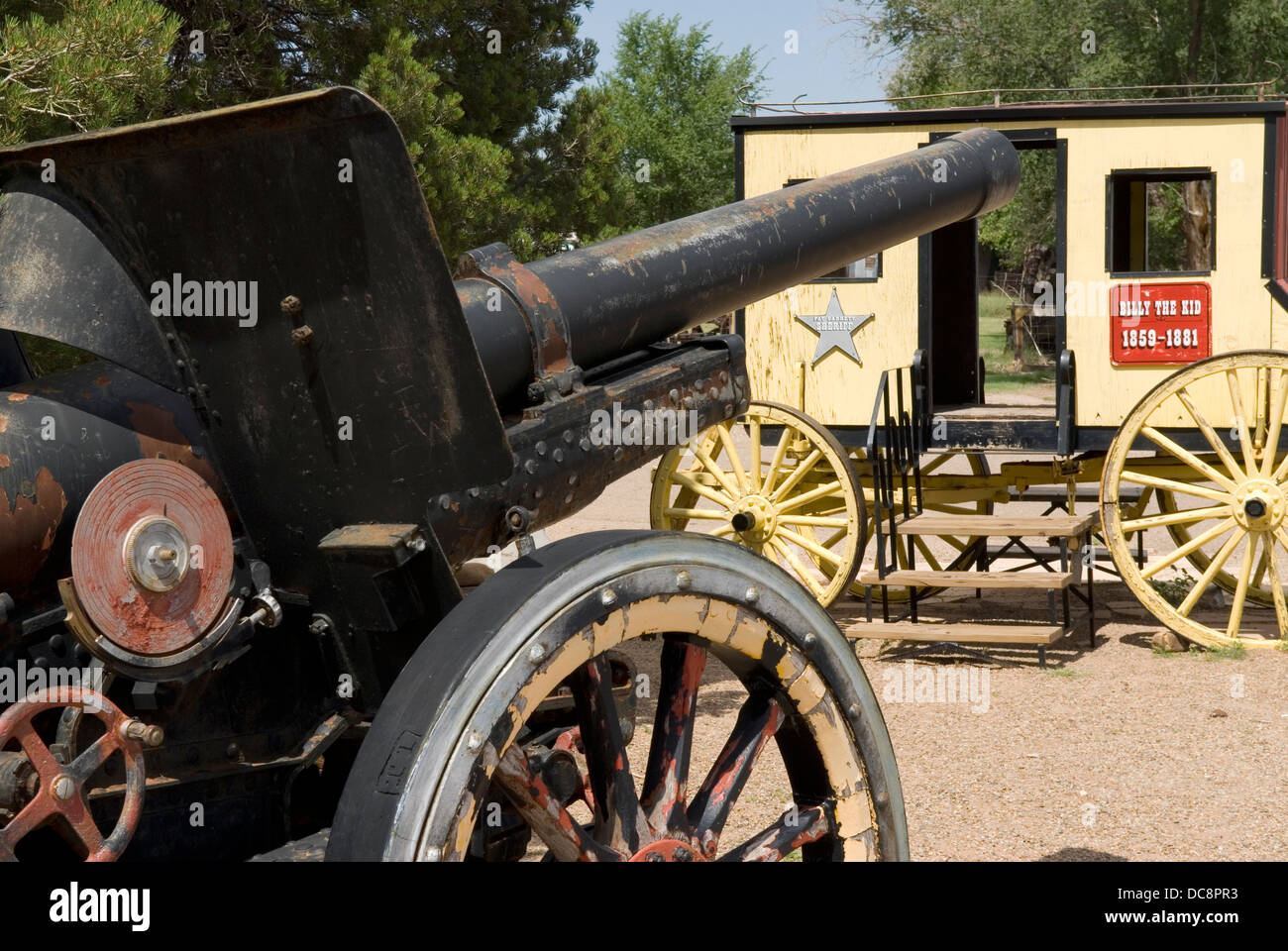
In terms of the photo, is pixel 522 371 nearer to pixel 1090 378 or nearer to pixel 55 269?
pixel 55 269

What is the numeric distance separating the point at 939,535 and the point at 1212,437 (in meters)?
1.58

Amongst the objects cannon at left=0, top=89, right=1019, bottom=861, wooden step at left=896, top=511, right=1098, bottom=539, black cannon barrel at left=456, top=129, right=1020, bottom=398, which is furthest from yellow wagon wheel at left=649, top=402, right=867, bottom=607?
cannon at left=0, top=89, right=1019, bottom=861

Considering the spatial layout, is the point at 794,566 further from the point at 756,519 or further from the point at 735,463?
the point at 735,463

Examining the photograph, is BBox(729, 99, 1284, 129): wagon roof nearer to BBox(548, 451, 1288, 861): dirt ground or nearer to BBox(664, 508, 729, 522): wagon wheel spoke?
BBox(664, 508, 729, 522): wagon wheel spoke

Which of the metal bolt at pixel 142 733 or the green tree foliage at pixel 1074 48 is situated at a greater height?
the green tree foliage at pixel 1074 48

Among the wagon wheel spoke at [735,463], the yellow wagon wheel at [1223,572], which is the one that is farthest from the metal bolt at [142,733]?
the yellow wagon wheel at [1223,572]

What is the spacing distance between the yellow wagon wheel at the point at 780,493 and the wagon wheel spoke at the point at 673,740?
6550mm

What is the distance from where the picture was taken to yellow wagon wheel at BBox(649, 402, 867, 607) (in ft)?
29.5

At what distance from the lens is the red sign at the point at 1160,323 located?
348 inches

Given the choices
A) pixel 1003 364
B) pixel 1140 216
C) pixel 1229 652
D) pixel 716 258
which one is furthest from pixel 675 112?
pixel 716 258

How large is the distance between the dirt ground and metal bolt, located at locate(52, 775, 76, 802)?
139 inches

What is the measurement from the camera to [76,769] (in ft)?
6.47

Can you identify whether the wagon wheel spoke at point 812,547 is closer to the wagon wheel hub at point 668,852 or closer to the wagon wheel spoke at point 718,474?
the wagon wheel spoke at point 718,474
